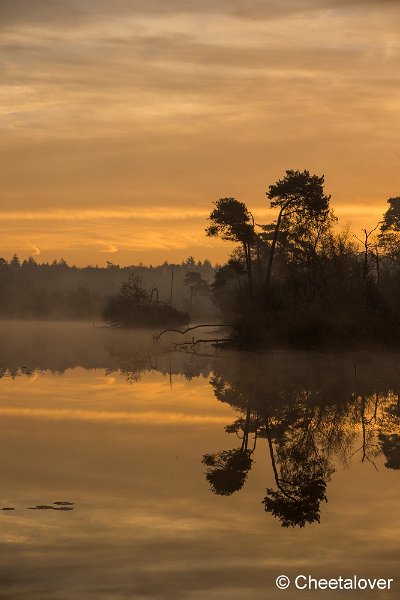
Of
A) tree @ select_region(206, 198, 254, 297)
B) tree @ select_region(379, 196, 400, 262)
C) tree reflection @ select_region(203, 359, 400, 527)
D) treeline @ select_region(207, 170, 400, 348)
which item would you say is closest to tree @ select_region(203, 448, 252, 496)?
tree reflection @ select_region(203, 359, 400, 527)

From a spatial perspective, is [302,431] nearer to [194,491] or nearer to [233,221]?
[194,491]

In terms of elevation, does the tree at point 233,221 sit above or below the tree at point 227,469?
above

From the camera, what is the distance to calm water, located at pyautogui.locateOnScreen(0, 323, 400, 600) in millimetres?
9266

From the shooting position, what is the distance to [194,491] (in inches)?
533

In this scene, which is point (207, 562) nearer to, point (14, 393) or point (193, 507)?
point (193, 507)

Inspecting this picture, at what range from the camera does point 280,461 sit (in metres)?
16.3

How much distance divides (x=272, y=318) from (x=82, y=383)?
24.2 m

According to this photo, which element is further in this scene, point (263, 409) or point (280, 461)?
point (263, 409)

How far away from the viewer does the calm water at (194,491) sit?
9.27m

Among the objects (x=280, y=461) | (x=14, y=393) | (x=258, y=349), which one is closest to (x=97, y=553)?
(x=280, y=461)

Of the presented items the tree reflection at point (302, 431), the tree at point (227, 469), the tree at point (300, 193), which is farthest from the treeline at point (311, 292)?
the tree at point (227, 469)

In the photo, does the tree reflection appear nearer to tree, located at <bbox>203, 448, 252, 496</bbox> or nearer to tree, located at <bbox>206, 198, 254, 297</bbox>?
tree, located at <bbox>203, 448, 252, 496</bbox>

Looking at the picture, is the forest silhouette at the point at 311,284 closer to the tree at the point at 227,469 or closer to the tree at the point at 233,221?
the tree at the point at 233,221

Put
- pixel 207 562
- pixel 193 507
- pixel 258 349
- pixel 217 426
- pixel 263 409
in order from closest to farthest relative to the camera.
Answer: pixel 207 562
pixel 193 507
pixel 217 426
pixel 263 409
pixel 258 349
